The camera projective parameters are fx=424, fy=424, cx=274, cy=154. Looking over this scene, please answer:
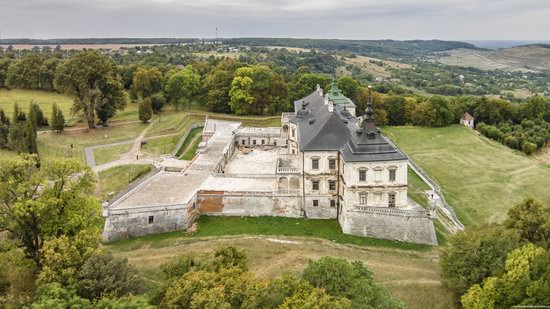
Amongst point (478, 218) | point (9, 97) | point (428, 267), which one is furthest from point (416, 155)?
point (9, 97)

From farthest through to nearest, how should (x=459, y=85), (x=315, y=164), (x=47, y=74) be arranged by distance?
(x=459, y=85)
(x=47, y=74)
(x=315, y=164)

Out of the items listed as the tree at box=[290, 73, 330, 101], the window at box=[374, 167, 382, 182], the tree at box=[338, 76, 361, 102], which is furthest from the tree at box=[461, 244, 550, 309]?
the tree at box=[338, 76, 361, 102]

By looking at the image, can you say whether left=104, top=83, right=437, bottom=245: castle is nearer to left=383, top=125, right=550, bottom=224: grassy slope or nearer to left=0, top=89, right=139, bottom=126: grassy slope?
left=383, top=125, right=550, bottom=224: grassy slope

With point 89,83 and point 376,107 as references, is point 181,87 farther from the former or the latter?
point 376,107

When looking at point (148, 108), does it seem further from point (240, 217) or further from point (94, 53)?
point (240, 217)

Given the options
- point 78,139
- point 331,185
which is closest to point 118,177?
point 78,139

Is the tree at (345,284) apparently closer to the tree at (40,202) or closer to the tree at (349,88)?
the tree at (40,202)
